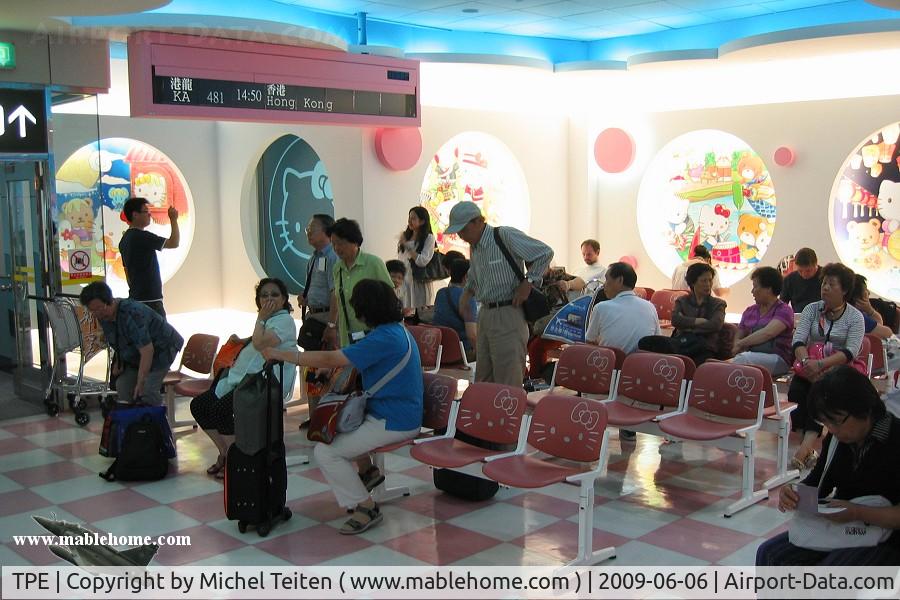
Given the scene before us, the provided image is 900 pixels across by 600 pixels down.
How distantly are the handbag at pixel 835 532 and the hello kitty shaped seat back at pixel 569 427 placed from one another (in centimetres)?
137

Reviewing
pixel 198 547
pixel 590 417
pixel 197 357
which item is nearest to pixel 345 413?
pixel 198 547

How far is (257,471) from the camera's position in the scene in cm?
491

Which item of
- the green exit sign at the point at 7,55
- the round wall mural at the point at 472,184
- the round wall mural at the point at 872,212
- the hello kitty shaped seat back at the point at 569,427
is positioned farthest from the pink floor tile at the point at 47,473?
the round wall mural at the point at 872,212

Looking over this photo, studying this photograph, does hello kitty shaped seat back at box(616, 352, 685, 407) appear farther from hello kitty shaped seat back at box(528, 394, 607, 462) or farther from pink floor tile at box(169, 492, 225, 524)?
pink floor tile at box(169, 492, 225, 524)

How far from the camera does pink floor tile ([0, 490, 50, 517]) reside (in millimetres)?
5461

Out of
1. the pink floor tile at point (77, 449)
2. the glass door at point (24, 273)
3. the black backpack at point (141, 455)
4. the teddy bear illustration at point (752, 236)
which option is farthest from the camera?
the teddy bear illustration at point (752, 236)

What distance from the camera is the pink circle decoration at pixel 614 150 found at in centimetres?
1296

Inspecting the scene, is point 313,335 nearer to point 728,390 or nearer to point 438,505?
point 438,505

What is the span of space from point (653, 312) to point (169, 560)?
12.2ft

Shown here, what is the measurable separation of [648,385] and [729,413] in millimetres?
547

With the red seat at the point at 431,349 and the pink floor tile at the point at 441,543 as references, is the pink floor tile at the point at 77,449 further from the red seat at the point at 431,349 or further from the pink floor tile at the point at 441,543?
the pink floor tile at the point at 441,543

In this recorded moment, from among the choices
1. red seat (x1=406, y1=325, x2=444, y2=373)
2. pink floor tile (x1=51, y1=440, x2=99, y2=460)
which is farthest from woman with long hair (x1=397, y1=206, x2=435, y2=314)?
pink floor tile (x1=51, y1=440, x2=99, y2=460)

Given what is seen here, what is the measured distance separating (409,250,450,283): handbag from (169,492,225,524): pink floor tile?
12.0 feet

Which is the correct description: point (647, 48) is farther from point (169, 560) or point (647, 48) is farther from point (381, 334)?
point (169, 560)
